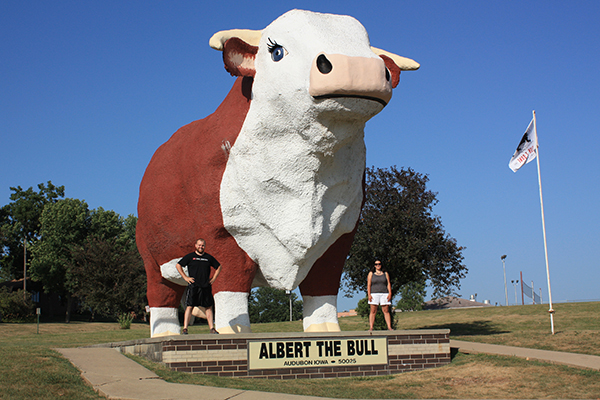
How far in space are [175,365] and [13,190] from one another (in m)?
40.5

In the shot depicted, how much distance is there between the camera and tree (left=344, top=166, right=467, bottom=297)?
46.1 ft

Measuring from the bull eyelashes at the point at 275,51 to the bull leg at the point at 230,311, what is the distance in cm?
273

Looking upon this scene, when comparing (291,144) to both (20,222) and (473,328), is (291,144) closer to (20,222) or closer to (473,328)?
(473,328)

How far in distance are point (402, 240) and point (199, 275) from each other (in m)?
8.85

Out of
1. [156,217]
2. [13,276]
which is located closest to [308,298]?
[156,217]

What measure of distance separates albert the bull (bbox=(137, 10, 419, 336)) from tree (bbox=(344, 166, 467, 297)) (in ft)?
23.7

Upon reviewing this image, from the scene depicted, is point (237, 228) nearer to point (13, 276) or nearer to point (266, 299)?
point (266, 299)

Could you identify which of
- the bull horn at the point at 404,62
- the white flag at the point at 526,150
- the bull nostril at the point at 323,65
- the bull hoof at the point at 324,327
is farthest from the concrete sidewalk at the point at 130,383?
the white flag at the point at 526,150

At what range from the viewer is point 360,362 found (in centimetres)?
652

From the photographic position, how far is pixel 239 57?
620 cm

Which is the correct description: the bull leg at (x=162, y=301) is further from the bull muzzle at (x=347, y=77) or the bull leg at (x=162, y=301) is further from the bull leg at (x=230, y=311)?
the bull muzzle at (x=347, y=77)

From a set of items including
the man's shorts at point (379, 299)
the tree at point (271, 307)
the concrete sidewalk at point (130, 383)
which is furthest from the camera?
the tree at point (271, 307)

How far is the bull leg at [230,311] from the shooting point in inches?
247

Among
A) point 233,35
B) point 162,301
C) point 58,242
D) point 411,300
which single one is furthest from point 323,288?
point 411,300
